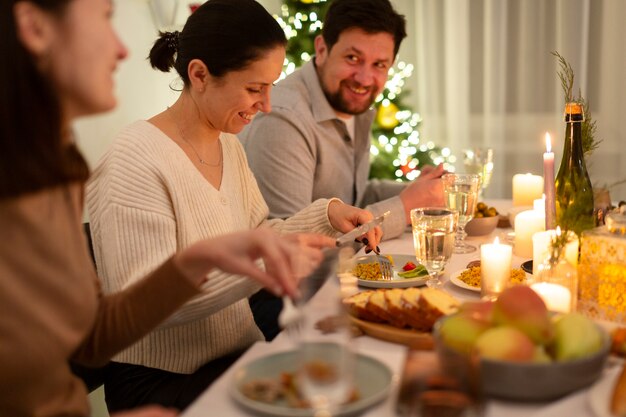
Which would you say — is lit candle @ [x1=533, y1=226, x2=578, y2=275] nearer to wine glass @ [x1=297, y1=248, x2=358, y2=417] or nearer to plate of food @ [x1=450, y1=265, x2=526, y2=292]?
plate of food @ [x1=450, y1=265, x2=526, y2=292]

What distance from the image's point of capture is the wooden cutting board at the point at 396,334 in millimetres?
1130

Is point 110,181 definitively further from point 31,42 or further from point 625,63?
point 625,63

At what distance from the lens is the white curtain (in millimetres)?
3887

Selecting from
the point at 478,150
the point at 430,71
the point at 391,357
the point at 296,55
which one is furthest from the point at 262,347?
the point at 430,71

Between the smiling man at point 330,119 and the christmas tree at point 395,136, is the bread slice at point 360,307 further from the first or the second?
the christmas tree at point 395,136

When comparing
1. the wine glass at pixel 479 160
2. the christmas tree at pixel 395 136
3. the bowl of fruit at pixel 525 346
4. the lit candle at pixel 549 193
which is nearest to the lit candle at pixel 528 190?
the wine glass at pixel 479 160

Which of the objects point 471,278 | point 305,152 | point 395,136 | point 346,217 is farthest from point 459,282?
point 395,136

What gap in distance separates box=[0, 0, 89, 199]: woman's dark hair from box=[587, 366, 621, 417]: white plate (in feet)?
2.48

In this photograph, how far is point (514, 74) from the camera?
161 inches

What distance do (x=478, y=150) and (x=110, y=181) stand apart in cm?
127

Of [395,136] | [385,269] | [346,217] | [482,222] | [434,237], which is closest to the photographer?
[434,237]

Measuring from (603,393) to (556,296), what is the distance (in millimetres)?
304

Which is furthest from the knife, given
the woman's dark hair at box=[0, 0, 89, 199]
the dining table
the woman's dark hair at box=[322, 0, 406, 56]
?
the woman's dark hair at box=[322, 0, 406, 56]

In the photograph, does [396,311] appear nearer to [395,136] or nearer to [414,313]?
[414,313]
